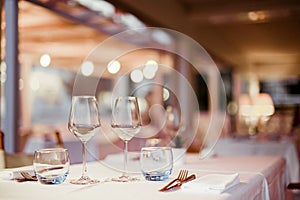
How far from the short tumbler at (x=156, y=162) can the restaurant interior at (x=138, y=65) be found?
1116 millimetres

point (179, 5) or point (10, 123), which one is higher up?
point (179, 5)

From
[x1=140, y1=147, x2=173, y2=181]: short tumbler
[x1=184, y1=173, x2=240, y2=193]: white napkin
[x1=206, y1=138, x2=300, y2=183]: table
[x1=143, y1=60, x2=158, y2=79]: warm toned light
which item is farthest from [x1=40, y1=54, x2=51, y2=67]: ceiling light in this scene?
[x1=184, y1=173, x2=240, y2=193]: white napkin

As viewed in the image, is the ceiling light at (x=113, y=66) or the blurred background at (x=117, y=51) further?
the ceiling light at (x=113, y=66)

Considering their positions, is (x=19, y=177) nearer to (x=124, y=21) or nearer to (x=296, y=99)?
(x=124, y=21)

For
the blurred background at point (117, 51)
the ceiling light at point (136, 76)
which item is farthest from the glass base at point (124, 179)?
the ceiling light at point (136, 76)

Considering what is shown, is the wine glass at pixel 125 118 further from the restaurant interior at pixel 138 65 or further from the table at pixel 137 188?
the restaurant interior at pixel 138 65

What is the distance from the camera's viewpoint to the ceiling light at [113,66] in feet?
28.9

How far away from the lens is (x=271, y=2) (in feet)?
20.8

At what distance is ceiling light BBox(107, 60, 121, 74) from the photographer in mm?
8812

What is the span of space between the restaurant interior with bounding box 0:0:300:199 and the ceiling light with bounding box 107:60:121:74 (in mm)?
21

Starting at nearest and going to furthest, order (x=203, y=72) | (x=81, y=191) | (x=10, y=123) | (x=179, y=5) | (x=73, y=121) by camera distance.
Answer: (x=81, y=191)
(x=73, y=121)
(x=10, y=123)
(x=179, y=5)
(x=203, y=72)

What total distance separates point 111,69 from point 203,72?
2879mm

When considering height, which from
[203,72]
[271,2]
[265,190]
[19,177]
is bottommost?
[265,190]

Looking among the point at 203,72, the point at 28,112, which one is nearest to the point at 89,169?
the point at 28,112
